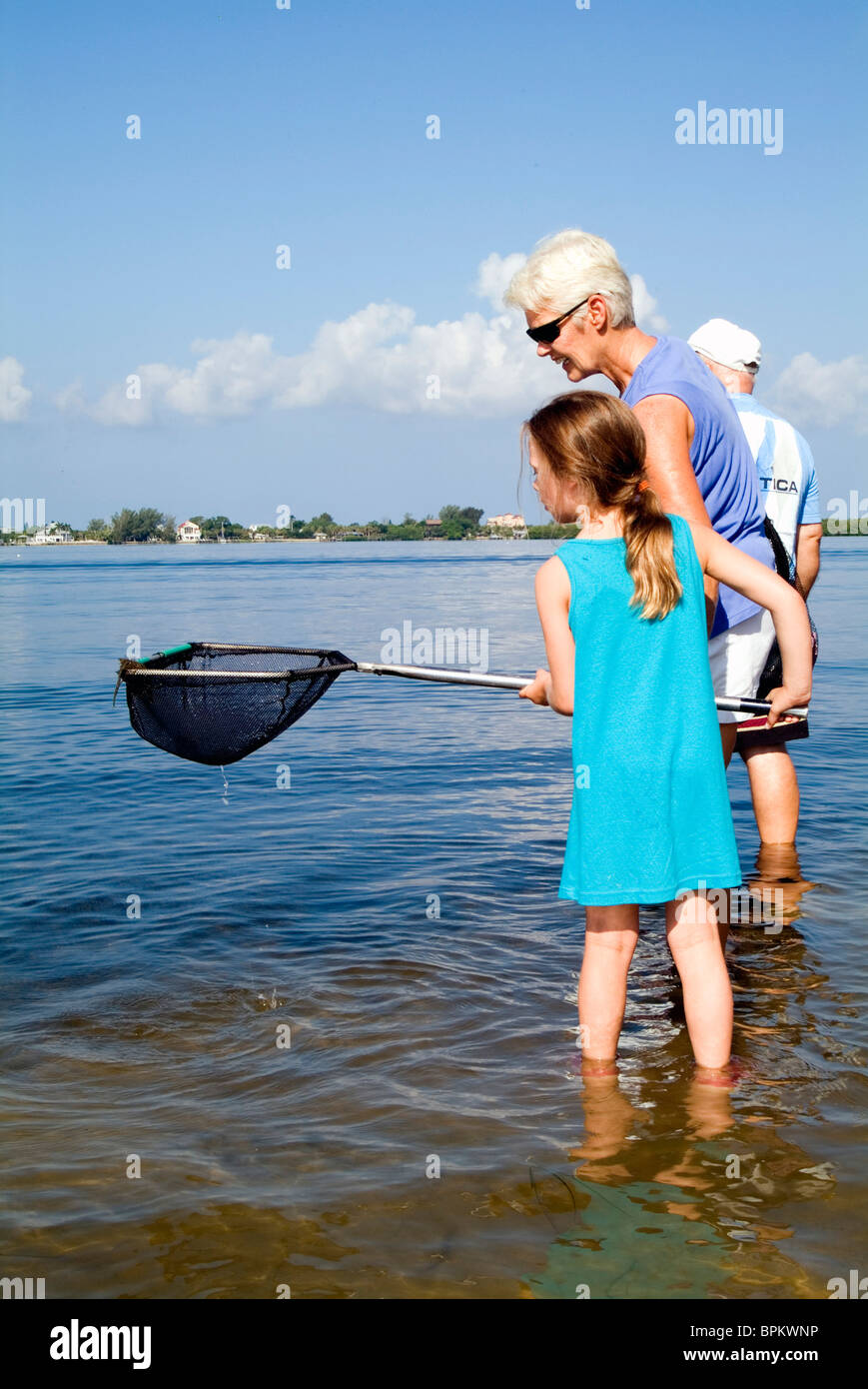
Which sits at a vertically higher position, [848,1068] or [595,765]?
[595,765]

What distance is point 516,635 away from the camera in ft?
70.1

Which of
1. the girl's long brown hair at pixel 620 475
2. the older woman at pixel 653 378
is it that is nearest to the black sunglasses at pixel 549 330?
the older woman at pixel 653 378

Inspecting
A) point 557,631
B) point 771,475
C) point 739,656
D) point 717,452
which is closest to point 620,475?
point 557,631

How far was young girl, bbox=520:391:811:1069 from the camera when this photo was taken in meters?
3.16

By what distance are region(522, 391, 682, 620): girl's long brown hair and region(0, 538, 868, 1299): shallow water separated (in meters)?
1.60

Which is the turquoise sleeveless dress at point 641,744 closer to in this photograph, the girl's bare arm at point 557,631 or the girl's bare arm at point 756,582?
the girl's bare arm at point 557,631

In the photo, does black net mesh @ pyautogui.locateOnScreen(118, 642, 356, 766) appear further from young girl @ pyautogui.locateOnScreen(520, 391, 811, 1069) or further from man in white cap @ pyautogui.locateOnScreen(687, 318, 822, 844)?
man in white cap @ pyautogui.locateOnScreen(687, 318, 822, 844)

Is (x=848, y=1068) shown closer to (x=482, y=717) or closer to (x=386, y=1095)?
(x=386, y=1095)

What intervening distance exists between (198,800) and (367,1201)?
5.80 meters

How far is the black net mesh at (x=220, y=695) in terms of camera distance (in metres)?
4.64

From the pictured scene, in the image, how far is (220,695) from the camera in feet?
15.7

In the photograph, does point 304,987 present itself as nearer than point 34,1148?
No
